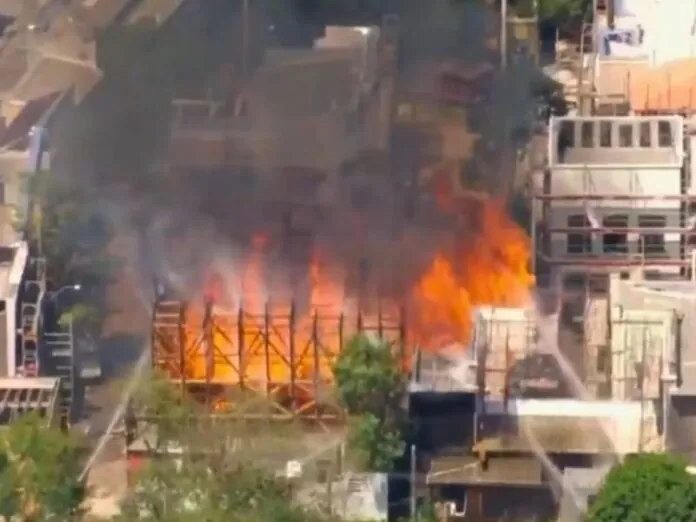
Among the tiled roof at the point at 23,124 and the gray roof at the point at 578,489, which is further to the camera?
the tiled roof at the point at 23,124

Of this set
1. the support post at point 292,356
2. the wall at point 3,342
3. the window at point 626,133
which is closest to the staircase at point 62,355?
the wall at point 3,342

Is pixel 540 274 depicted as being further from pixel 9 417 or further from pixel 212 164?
pixel 9 417

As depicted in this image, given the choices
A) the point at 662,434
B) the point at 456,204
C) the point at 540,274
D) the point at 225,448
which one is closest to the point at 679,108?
the point at 456,204

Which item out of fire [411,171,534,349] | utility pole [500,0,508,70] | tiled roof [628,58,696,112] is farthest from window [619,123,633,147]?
utility pole [500,0,508,70]

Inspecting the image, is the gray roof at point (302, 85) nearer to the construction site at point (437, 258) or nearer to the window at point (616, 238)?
the construction site at point (437, 258)

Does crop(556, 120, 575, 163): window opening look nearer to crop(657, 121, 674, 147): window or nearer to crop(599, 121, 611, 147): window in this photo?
crop(599, 121, 611, 147): window

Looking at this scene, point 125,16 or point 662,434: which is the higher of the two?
point 125,16

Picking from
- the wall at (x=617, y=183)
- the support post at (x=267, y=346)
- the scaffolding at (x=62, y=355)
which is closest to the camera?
the support post at (x=267, y=346)
